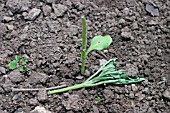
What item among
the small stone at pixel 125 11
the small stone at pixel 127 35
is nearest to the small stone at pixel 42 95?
the small stone at pixel 127 35

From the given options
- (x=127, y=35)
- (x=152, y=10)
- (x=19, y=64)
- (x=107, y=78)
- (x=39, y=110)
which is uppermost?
(x=152, y=10)

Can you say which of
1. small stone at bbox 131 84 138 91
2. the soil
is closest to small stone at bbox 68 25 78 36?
the soil

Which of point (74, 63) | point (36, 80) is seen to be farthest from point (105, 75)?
point (36, 80)

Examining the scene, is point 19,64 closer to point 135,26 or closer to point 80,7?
point 80,7

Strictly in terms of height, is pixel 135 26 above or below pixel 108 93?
above

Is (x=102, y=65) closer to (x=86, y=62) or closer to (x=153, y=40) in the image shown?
(x=86, y=62)

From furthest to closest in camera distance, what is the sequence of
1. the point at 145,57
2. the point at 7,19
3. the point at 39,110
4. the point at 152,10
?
1. the point at 152,10
2. the point at 7,19
3. the point at 145,57
4. the point at 39,110

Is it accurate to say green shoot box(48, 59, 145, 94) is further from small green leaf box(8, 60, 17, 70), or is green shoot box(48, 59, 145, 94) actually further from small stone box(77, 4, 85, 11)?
small stone box(77, 4, 85, 11)

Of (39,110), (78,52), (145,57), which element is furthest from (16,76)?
(145,57)
